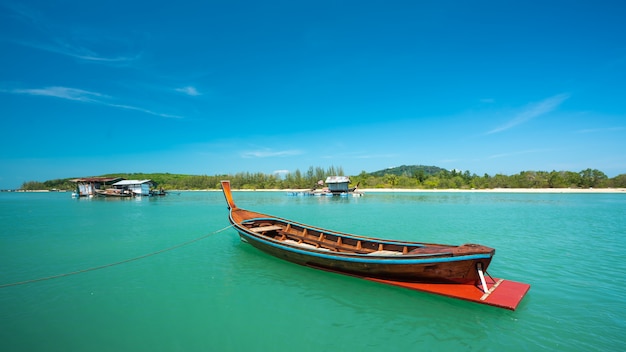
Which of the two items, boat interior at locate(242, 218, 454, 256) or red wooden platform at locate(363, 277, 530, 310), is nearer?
red wooden platform at locate(363, 277, 530, 310)

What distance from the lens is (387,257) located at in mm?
7145

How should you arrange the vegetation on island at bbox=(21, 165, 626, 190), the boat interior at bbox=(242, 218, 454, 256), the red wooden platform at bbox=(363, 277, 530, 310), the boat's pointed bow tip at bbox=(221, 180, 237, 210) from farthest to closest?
the vegetation on island at bbox=(21, 165, 626, 190) → the boat's pointed bow tip at bbox=(221, 180, 237, 210) → the boat interior at bbox=(242, 218, 454, 256) → the red wooden platform at bbox=(363, 277, 530, 310)

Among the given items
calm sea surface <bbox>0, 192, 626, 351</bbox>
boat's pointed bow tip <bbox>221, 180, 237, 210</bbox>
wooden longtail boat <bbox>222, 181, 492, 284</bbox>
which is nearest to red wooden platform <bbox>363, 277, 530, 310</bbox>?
wooden longtail boat <bbox>222, 181, 492, 284</bbox>

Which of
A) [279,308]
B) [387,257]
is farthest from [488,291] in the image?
[279,308]

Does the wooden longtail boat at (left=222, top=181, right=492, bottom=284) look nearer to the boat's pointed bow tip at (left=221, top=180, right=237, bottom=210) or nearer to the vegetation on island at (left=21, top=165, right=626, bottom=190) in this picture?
the boat's pointed bow tip at (left=221, top=180, right=237, bottom=210)

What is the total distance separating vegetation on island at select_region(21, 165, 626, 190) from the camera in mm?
75562

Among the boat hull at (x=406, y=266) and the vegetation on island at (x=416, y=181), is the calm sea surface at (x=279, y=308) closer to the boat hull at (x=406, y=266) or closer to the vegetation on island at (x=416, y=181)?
the boat hull at (x=406, y=266)

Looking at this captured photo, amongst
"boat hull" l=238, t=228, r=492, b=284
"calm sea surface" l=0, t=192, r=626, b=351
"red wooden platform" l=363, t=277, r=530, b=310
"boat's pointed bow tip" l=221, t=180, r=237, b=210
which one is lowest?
"calm sea surface" l=0, t=192, r=626, b=351

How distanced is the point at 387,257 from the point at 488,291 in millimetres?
2316

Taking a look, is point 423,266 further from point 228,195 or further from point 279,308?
point 228,195

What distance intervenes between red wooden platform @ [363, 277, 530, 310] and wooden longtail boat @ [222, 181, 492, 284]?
116mm

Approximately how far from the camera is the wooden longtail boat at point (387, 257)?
6.41 metres

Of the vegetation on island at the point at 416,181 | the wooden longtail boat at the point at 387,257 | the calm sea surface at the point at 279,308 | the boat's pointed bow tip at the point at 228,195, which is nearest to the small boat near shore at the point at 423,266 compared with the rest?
the wooden longtail boat at the point at 387,257

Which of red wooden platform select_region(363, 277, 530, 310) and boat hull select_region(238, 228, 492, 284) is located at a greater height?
boat hull select_region(238, 228, 492, 284)
